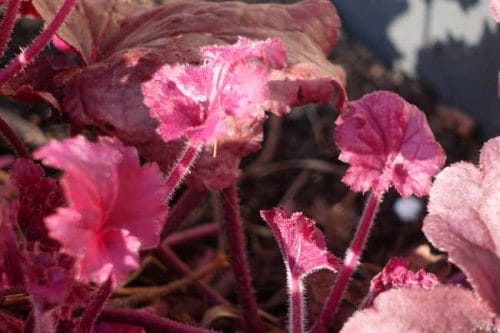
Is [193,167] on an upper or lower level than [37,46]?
lower

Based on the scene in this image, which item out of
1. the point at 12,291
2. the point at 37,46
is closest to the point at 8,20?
the point at 37,46

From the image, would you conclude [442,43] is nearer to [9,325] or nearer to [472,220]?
[472,220]

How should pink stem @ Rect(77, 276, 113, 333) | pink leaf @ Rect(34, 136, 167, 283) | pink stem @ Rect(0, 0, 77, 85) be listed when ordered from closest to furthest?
1. pink leaf @ Rect(34, 136, 167, 283)
2. pink stem @ Rect(77, 276, 113, 333)
3. pink stem @ Rect(0, 0, 77, 85)

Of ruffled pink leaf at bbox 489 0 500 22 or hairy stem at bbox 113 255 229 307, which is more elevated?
ruffled pink leaf at bbox 489 0 500 22

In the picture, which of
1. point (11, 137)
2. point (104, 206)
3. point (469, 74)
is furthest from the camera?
point (469, 74)

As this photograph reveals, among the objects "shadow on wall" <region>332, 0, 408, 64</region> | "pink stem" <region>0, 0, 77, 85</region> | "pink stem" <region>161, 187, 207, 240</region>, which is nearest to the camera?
"pink stem" <region>0, 0, 77, 85</region>

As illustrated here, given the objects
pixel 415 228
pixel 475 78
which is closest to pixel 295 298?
pixel 415 228

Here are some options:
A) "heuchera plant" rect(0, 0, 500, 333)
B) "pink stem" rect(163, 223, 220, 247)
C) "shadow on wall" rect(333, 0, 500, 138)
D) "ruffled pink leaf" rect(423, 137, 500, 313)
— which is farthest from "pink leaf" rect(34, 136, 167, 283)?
"shadow on wall" rect(333, 0, 500, 138)

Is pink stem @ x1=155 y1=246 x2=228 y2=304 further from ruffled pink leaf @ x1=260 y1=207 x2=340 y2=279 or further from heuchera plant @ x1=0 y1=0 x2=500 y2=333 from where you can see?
ruffled pink leaf @ x1=260 y1=207 x2=340 y2=279
